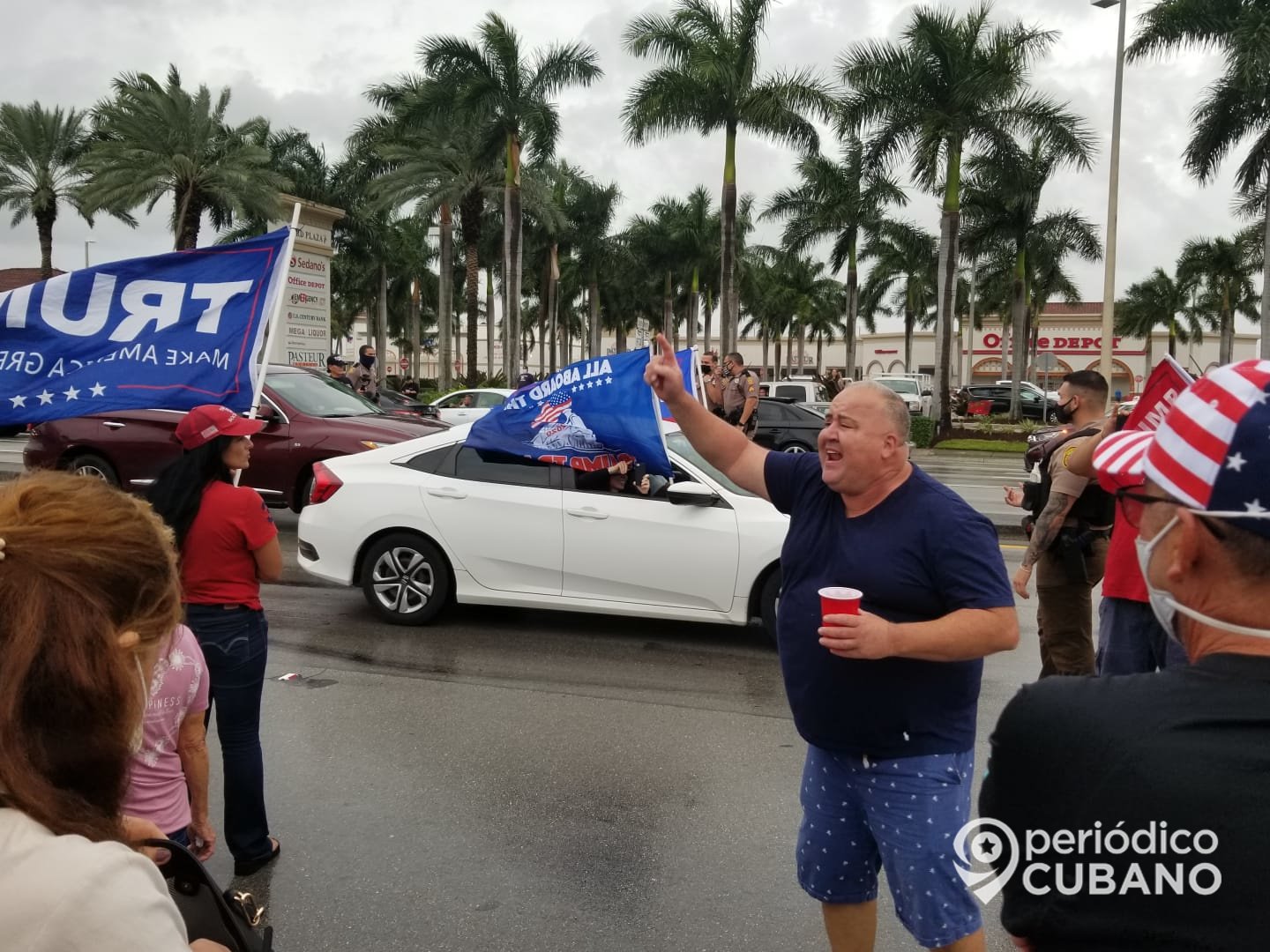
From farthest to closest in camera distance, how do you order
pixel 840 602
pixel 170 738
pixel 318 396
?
pixel 318 396 < pixel 170 738 < pixel 840 602

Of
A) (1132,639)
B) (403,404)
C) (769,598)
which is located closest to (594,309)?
(403,404)

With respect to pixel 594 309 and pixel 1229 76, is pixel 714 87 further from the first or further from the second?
pixel 594 309

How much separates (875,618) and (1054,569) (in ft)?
10.4

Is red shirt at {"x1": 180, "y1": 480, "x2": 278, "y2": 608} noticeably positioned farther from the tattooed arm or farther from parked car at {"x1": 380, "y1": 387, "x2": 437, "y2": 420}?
parked car at {"x1": 380, "y1": 387, "x2": 437, "y2": 420}

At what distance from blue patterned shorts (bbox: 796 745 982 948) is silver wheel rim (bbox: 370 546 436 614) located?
200 inches

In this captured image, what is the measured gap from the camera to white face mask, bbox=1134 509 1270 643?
1.32 metres

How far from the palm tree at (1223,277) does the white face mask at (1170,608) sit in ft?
200

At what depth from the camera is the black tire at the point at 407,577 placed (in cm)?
763

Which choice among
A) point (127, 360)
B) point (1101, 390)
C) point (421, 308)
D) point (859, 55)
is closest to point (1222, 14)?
point (859, 55)

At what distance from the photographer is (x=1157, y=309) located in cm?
6806

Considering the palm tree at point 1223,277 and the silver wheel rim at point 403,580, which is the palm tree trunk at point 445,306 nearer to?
the silver wheel rim at point 403,580

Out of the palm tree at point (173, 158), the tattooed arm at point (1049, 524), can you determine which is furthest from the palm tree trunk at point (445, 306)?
the tattooed arm at point (1049, 524)

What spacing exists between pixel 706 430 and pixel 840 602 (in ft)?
3.20

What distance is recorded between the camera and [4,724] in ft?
4.61
